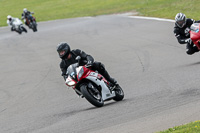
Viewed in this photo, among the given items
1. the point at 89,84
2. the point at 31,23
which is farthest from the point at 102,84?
the point at 31,23

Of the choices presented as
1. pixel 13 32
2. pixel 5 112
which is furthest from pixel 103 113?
pixel 13 32

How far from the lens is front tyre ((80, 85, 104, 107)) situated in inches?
324

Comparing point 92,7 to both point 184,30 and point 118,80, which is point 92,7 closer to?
point 184,30

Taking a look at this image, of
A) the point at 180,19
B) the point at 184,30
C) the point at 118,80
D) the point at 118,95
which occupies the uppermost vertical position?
the point at 180,19

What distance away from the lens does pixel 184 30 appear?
13.2 meters

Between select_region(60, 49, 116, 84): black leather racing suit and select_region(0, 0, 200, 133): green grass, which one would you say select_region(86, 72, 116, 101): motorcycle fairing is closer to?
select_region(60, 49, 116, 84): black leather racing suit

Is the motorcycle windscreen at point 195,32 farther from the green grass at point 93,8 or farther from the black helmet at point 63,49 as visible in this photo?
the green grass at point 93,8

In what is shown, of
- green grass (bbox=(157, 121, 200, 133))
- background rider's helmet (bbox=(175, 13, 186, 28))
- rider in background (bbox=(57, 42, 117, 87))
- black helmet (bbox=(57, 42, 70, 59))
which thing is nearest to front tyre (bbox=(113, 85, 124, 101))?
rider in background (bbox=(57, 42, 117, 87))

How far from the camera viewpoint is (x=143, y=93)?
9.59 m

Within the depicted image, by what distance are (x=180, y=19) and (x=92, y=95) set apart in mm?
5483

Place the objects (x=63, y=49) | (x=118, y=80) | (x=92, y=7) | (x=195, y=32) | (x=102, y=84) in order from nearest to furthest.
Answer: (x=63, y=49) < (x=102, y=84) < (x=195, y=32) < (x=118, y=80) < (x=92, y=7)

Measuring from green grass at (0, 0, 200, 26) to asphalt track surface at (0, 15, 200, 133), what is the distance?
4.80 meters

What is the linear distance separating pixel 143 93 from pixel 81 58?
1.71 meters

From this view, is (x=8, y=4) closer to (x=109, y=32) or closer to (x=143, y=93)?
(x=109, y=32)
